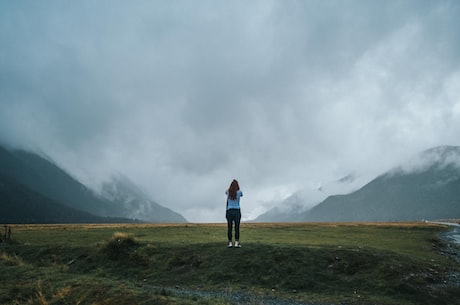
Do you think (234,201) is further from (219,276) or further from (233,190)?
(219,276)

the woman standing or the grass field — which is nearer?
the grass field

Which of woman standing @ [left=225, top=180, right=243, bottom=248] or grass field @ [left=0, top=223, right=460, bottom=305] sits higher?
woman standing @ [left=225, top=180, right=243, bottom=248]

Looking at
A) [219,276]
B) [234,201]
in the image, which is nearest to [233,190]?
[234,201]

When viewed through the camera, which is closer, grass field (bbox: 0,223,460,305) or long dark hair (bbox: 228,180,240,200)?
grass field (bbox: 0,223,460,305)

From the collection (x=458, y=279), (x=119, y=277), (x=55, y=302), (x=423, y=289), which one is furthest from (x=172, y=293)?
Result: (x=458, y=279)

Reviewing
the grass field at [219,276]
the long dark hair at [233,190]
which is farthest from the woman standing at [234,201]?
the grass field at [219,276]

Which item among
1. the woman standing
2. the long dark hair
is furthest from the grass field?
the long dark hair

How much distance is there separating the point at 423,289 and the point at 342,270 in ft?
15.0

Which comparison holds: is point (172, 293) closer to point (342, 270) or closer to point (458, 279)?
point (342, 270)

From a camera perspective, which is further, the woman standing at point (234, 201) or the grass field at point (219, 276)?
the woman standing at point (234, 201)

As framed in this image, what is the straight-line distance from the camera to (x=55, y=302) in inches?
685

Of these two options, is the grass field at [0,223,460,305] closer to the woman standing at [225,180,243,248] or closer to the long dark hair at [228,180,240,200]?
the woman standing at [225,180,243,248]

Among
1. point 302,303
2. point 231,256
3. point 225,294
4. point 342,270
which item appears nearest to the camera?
point 302,303

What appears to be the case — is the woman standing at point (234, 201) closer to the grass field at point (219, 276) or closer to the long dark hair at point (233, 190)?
the long dark hair at point (233, 190)
